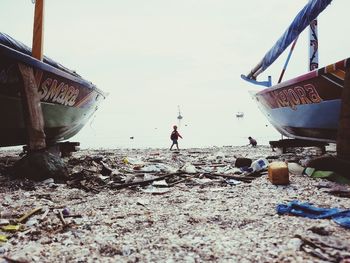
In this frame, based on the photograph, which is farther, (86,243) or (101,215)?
(101,215)

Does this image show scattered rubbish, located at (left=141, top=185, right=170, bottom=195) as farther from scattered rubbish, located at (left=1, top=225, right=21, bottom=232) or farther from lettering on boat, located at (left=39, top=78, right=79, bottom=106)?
lettering on boat, located at (left=39, top=78, right=79, bottom=106)

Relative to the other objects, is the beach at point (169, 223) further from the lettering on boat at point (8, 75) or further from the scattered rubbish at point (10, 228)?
the lettering on boat at point (8, 75)

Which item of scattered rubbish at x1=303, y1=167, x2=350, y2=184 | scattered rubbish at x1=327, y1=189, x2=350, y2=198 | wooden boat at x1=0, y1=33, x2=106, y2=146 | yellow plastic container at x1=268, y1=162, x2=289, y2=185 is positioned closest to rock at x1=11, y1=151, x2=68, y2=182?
wooden boat at x1=0, y1=33, x2=106, y2=146

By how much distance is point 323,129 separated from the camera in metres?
5.46

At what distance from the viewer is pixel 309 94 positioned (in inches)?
209

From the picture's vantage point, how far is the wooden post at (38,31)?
536cm

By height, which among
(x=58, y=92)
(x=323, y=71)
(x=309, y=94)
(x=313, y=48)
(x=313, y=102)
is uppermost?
(x=313, y=48)

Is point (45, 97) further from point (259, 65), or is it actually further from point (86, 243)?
point (259, 65)

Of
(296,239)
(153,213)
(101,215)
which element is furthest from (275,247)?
(101,215)

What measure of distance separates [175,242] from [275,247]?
0.71m

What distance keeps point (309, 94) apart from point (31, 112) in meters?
5.02

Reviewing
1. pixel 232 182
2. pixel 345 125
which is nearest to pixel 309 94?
pixel 345 125

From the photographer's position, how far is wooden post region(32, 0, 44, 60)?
5.36 m

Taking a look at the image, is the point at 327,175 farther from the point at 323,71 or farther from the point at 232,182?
the point at 323,71
